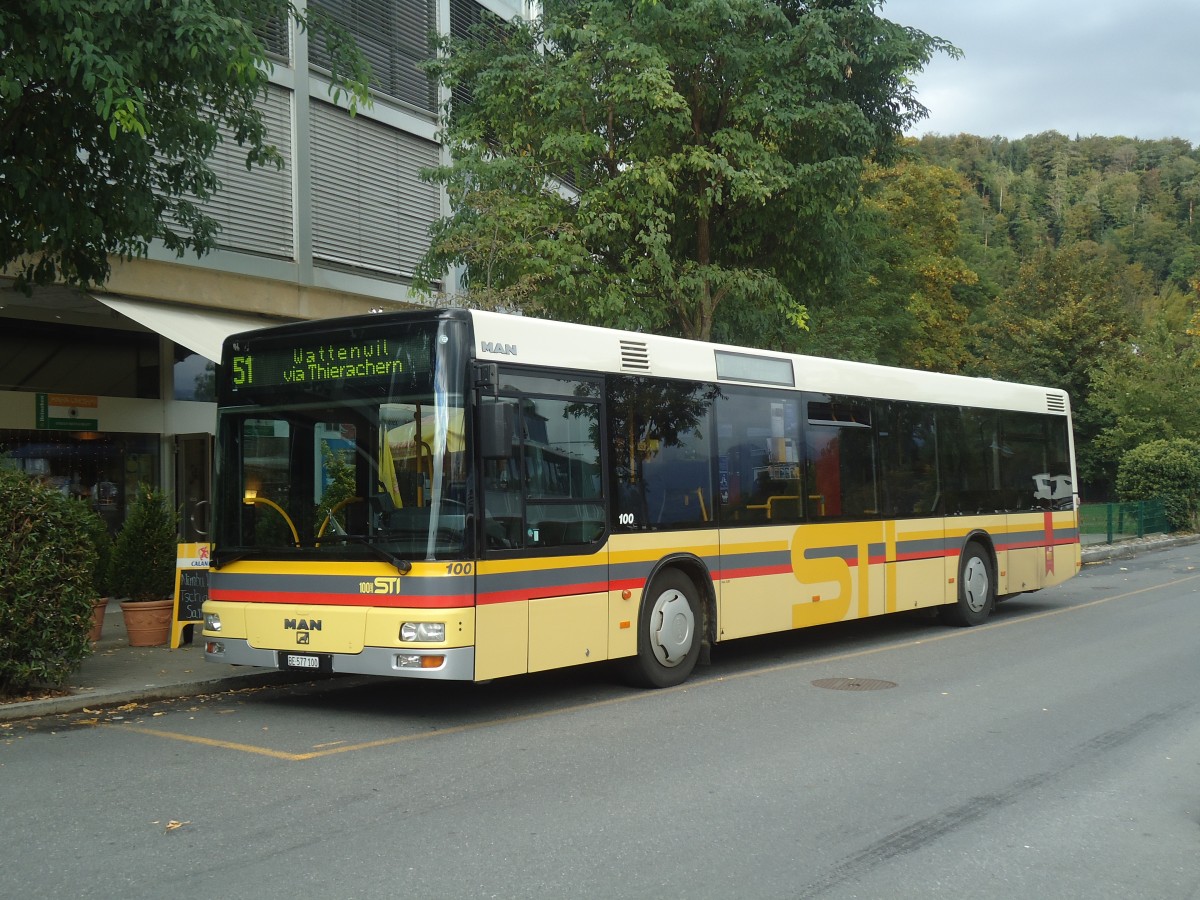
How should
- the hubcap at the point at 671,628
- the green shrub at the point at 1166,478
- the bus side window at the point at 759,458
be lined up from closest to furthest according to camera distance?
the hubcap at the point at 671,628, the bus side window at the point at 759,458, the green shrub at the point at 1166,478

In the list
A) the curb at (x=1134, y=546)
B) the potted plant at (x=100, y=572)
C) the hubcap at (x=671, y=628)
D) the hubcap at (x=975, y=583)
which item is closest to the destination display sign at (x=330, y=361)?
the potted plant at (x=100, y=572)

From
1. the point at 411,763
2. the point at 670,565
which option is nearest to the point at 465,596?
the point at 411,763

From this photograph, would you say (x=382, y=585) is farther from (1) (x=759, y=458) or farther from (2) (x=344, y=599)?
(1) (x=759, y=458)

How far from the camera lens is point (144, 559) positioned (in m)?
13.1

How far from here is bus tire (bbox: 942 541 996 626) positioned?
49.5ft

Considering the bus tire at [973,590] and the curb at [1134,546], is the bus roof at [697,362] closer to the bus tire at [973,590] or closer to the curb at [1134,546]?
the bus tire at [973,590]

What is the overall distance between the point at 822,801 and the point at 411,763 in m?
2.61

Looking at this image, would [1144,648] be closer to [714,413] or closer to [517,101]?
[714,413]

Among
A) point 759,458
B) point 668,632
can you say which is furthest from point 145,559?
point 759,458

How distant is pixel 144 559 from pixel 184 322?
3.80 meters

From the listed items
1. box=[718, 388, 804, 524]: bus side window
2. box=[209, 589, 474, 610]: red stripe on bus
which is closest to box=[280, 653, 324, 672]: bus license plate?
box=[209, 589, 474, 610]: red stripe on bus

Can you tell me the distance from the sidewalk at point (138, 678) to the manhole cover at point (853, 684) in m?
4.67

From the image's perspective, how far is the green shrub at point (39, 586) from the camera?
9195mm

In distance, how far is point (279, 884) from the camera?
5.16 metres
